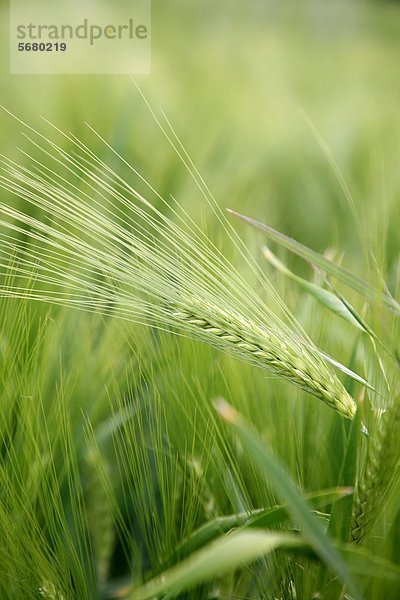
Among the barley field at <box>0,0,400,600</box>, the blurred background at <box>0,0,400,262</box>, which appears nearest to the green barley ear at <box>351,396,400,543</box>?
the barley field at <box>0,0,400,600</box>

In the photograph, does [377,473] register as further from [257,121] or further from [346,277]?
[257,121]

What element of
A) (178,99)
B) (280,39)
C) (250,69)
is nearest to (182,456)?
(178,99)

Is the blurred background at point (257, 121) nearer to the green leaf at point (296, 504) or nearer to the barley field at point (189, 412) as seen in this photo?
the barley field at point (189, 412)

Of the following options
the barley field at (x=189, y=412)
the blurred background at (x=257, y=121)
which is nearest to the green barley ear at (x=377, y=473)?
the barley field at (x=189, y=412)

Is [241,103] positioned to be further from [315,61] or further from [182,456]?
[182,456]

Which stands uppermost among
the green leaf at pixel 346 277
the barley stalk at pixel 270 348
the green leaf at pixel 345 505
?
A: the green leaf at pixel 346 277

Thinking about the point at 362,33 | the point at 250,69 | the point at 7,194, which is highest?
the point at 362,33

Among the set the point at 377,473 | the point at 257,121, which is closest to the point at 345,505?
the point at 377,473

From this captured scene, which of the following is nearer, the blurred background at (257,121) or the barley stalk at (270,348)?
the barley stalk at (270,348)
